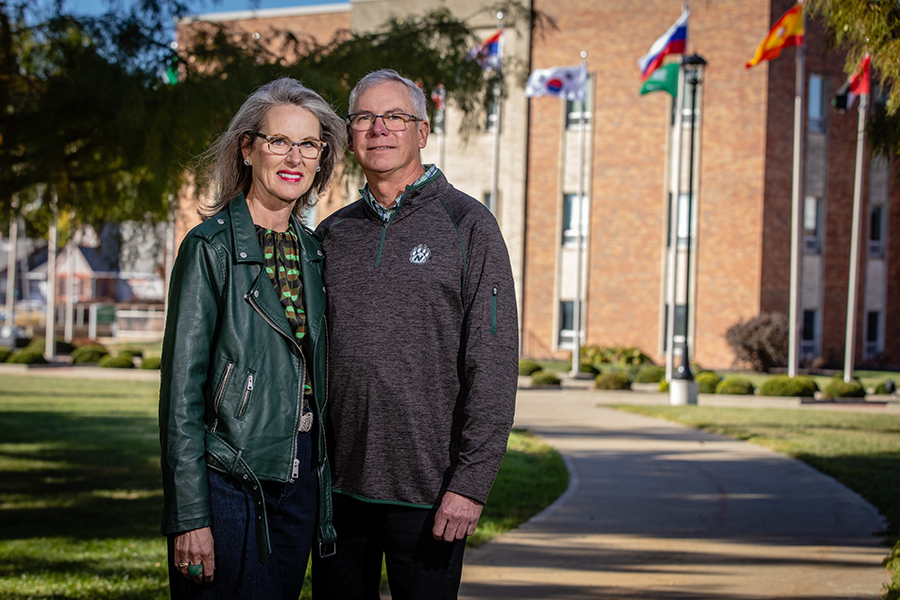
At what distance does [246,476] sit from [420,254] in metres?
0.87

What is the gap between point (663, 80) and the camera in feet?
77.3

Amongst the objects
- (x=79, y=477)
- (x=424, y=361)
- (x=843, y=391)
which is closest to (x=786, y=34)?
(x=843, y=391)

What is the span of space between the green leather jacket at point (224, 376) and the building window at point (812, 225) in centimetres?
3225

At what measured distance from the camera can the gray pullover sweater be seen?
2719mm

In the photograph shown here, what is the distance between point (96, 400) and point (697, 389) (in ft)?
44.0

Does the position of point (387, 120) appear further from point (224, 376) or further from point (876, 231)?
point (876, 231)

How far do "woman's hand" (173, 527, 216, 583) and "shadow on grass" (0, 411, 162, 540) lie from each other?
211 inches

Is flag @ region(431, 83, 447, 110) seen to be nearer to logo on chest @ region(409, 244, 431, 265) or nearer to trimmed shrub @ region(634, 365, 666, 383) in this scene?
logo on chest @ region(409, 244, 431, 265)

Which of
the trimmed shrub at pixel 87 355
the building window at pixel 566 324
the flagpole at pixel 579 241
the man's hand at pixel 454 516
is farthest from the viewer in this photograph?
the building window at pixel 566 324

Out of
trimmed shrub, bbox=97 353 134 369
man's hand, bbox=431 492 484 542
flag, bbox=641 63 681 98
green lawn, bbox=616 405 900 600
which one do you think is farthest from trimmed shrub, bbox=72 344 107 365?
man's hand, bbox=431 492 484 542

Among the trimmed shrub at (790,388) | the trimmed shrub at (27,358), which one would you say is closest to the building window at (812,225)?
the trimmed shrub at (790,388)

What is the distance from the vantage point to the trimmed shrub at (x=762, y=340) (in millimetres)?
28484

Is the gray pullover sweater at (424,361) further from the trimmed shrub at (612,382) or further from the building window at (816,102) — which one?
the building window at (816,102)

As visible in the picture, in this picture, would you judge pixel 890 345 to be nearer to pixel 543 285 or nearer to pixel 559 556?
pixel 543 285
